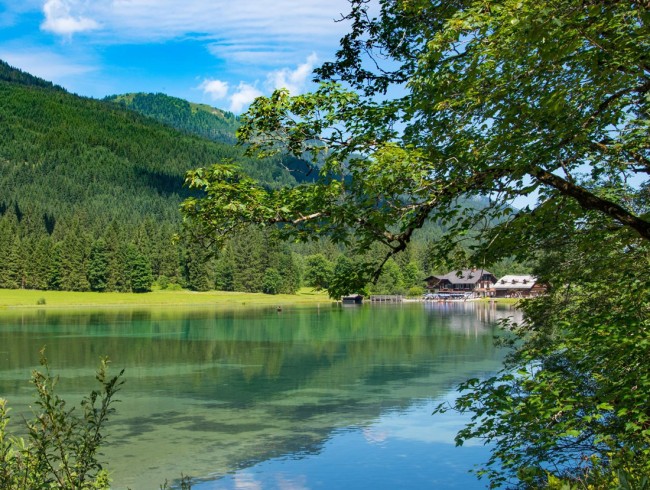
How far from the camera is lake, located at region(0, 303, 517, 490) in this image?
19.3 m

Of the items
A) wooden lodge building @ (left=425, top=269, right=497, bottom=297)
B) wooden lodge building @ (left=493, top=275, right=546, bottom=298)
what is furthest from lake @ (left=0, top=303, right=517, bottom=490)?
wooden lodge building @ (left=425, top=269, right=497, bottom=297)

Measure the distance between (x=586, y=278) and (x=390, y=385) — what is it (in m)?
21.8

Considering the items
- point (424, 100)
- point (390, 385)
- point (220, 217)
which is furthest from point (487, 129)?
point (390, 385)

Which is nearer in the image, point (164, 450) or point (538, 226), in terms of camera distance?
point (538, 226)

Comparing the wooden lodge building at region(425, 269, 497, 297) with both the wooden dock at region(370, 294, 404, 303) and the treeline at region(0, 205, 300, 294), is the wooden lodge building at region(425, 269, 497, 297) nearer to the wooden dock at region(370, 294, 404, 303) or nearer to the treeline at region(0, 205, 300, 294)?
the wooden dock at region(370, 294, 404, 303)

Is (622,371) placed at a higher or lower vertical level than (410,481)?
higher

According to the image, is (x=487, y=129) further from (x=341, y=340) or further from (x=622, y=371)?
(x=341, y=340)

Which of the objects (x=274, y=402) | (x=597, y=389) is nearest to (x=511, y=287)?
(x=274, y=402)

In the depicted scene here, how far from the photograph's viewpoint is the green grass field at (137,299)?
11500 centimetres

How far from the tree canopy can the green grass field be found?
103679mm

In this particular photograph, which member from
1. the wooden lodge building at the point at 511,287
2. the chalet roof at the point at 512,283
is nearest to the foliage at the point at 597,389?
the wooden lodge building at the point at 511,287

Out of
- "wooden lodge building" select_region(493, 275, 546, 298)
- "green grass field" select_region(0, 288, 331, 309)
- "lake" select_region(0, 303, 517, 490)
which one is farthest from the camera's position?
"wooden lodge building" select_region(493, 275, 546, 298)

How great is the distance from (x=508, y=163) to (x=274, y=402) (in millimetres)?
22290

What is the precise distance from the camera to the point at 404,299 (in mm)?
165875
